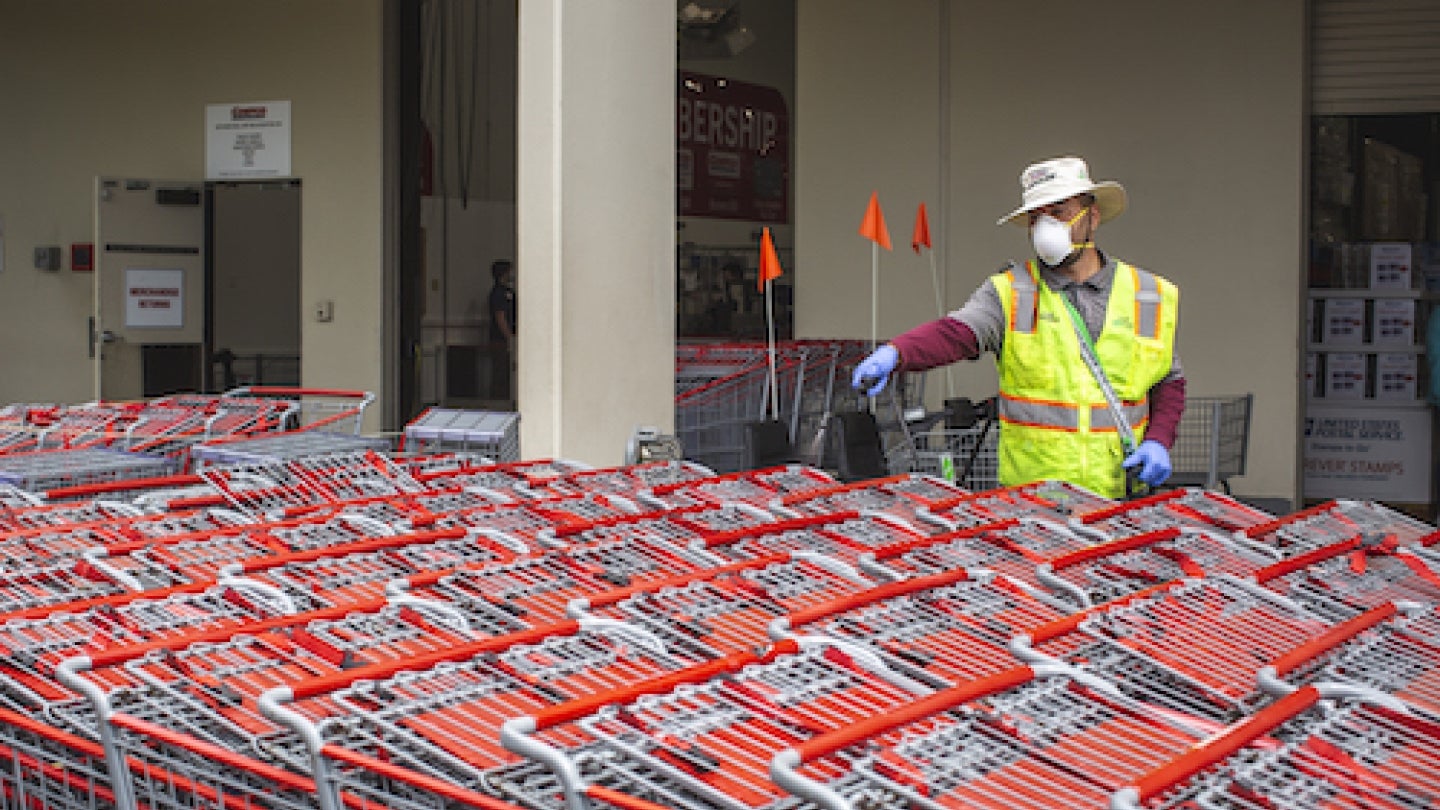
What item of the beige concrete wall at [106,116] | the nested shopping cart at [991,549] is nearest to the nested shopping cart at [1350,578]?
the nested shopping cart at [991,549]

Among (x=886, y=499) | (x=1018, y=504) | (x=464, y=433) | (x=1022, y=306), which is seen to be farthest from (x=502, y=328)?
(x=1018, y=504)

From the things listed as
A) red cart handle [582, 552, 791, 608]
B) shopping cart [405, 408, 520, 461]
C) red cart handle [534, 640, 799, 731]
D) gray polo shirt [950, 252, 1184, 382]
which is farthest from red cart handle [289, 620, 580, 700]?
shopping cart [405, 408, 520, 461]

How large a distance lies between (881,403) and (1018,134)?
2460mm

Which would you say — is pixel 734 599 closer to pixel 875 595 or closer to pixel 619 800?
pixel 875 595

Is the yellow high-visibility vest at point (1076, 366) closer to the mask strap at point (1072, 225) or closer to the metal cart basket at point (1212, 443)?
the mask strap at point (1072, 225)

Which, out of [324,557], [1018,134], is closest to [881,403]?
[1018,134]

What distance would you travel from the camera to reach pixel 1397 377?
35.1ft

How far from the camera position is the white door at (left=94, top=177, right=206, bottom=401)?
42.0ft

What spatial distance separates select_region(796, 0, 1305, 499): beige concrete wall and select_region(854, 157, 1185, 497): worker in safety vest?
499 cm

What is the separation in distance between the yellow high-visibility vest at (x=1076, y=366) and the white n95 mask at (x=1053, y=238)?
81 millimetres

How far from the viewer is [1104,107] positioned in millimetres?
10680

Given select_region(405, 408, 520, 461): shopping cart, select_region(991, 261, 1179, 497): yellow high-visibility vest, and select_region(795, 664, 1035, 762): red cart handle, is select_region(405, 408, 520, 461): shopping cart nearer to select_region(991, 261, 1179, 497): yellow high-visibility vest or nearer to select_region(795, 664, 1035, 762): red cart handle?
select_region(991, 261, 1179, 497): yellow high-visibility vest

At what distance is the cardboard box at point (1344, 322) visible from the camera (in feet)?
35.2

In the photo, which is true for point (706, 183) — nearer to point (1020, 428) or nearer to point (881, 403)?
point (881, 403)
